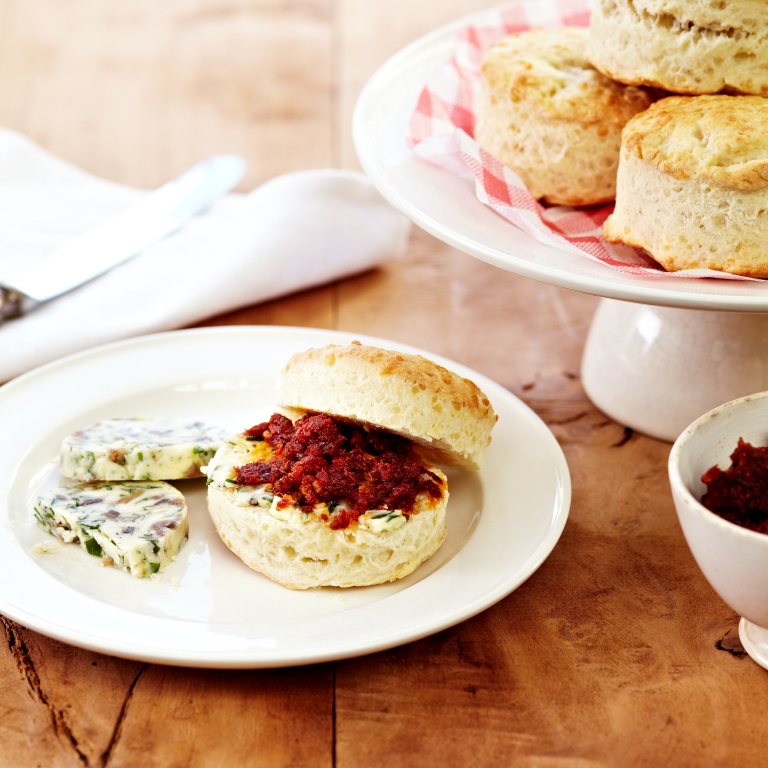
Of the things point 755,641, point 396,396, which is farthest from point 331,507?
point 755,641

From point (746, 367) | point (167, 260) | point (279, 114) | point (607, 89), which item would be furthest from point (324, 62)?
point (746, 367)

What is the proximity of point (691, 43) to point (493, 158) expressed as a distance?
47 cm

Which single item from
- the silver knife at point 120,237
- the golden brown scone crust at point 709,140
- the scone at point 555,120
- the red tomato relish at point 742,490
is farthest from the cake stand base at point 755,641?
the silver knife at point 120,237

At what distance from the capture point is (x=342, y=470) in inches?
74.0

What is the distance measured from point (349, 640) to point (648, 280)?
2.77 ft

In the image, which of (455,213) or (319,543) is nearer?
(319,543)

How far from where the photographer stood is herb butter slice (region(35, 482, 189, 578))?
6.25 feet

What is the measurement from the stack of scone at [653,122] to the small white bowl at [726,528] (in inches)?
12.4

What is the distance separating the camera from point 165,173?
12.1 feet

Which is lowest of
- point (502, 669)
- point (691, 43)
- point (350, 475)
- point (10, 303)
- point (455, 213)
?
point (502, 669)

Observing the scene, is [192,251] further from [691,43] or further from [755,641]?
[755,641]

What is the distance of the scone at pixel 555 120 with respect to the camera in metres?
2.27

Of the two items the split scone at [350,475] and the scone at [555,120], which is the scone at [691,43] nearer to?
the scone at [555,120]

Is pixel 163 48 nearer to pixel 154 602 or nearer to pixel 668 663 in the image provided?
pixel 154 602
